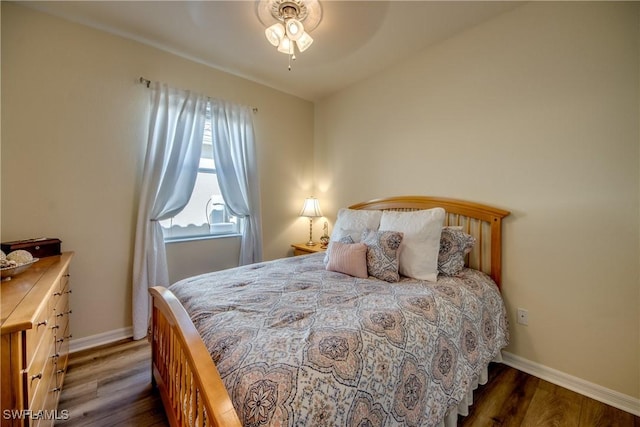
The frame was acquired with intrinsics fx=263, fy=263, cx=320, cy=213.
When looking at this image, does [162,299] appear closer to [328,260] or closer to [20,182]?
[328,260]

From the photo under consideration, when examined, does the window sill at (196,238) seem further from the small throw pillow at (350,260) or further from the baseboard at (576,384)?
the baseboard at (576,384)

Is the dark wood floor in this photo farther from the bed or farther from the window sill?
the window sill

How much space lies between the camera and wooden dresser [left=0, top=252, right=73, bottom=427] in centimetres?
89

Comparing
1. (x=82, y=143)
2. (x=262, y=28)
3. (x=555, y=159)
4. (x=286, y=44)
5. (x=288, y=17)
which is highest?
(x=262, y=28)

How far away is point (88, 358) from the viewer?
2053mm

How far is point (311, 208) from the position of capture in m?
3.44

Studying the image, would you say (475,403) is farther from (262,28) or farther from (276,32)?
(262,28)

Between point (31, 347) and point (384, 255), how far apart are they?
5.93 feet

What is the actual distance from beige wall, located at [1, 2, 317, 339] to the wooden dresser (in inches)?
23.8

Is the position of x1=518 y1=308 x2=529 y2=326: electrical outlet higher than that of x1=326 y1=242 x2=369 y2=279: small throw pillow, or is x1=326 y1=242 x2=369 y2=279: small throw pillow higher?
x1=326 y1=242 x2=369 y2=279: small throw pillow

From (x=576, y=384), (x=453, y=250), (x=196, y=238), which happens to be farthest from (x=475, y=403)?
(x=196, y=238)

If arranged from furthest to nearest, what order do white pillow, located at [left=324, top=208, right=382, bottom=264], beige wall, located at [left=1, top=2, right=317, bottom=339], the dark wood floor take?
white pillow, located at [left=324, top=208, right=382, bottom=264] → beige wall, located at [left=1, top=2, right=317, bottom=339] → the dark wood floor

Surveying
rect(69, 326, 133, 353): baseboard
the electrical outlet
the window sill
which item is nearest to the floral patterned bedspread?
the electrical outlet

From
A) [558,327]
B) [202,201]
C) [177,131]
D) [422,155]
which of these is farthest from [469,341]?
[177,131]
